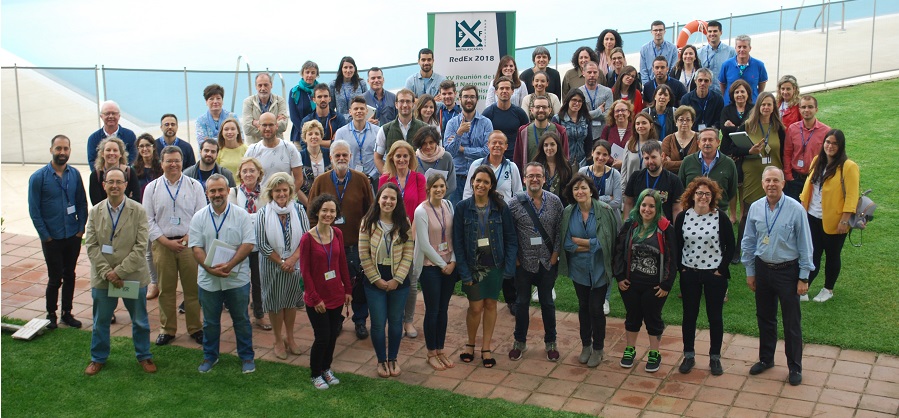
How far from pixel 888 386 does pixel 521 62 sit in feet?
36.5

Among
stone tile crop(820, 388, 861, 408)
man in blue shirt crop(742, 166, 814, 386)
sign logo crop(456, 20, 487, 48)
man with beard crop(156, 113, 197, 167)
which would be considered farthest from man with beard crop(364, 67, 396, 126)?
stone tile crop(820, 388, 861, 408)

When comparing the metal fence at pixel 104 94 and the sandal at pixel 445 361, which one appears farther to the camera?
the metal fence at pixel 104 94

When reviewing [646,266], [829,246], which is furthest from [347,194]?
[829,246]

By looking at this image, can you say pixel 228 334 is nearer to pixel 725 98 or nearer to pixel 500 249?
pixel 500 249

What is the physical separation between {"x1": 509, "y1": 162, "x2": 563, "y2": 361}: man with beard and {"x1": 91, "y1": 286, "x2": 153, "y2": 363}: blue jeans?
336 centimetres

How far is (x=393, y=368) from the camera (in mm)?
8859

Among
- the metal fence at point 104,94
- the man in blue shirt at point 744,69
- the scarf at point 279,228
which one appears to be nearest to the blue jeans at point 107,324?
the scarf at point 279,228

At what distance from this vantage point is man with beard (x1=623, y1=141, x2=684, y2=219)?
981 cm

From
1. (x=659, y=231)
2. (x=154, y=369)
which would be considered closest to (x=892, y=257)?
(x=659, y=231)

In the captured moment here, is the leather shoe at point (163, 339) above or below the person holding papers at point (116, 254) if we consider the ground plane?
below

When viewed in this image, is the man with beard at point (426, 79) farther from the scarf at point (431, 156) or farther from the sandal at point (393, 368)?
the sandal at point (393, 368)

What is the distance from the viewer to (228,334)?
9.99m

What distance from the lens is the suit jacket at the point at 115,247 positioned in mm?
8789

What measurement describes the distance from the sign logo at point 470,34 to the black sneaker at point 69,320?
6.14 metres
